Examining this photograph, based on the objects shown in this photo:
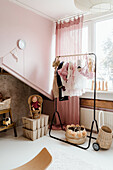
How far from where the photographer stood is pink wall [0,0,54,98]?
268 cm

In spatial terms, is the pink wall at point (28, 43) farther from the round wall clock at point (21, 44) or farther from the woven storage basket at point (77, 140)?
the woven storage basket at point (77, 140)

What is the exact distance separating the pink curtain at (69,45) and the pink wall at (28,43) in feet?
0.72

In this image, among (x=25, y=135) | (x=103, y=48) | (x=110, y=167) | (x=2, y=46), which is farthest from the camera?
(x=103, y=48)

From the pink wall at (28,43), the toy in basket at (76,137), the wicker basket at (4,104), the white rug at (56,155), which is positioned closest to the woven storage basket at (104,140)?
the white rug at (56,155)

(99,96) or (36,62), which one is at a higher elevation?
(36,62)

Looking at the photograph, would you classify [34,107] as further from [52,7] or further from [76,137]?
[52,7]

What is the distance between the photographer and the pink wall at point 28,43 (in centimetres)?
268

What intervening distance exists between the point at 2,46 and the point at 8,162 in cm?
182

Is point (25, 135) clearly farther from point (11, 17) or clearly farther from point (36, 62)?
point (11, 17)

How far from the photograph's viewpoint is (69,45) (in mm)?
3527

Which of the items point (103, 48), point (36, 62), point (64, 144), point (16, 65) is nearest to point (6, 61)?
point (16, 65)

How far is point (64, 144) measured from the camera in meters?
2.77

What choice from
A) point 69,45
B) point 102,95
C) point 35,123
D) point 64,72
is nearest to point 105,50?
point 69,45

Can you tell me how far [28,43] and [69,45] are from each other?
3.18 ft
